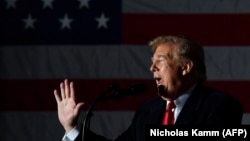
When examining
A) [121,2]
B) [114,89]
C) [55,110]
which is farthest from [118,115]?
[114,89]

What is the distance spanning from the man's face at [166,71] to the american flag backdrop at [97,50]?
105 centimetres

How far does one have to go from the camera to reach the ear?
237 cm

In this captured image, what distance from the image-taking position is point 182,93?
7.80ft

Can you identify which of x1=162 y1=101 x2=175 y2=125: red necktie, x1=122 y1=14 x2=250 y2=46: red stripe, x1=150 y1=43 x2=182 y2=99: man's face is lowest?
x1=162 y1=101 x2=175 y2=125: red necktie

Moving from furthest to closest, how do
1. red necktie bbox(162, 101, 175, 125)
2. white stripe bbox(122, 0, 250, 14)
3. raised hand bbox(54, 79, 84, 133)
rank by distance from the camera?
white stripe bbox(122, 0, 250, 14)
red necktie bbox(162, 101, 175, 125)
raised hand bbox(54, 79, 84, 133)

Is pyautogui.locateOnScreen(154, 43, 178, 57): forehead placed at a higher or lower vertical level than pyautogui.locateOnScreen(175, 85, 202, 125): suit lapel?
higher

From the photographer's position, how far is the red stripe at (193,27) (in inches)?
134

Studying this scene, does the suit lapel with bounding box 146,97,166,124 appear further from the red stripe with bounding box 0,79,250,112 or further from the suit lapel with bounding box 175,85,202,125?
the red stripe with bounding box 0,79,250,112

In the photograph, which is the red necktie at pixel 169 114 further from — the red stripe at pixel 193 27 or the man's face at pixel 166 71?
the red stripe at pixel 193 27

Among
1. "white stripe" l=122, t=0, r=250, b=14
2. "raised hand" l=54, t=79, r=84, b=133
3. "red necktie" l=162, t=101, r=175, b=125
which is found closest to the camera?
"raised hand" l=54, t=79, r=84, b=133

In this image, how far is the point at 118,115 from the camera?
3.47 metres

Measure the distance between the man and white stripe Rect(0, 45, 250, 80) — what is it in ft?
3.31

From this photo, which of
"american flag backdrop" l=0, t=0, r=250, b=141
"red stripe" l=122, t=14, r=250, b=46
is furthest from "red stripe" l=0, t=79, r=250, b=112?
"red stripe" l=122, t=14, r=250, b=46

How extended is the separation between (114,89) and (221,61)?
1.44 m
